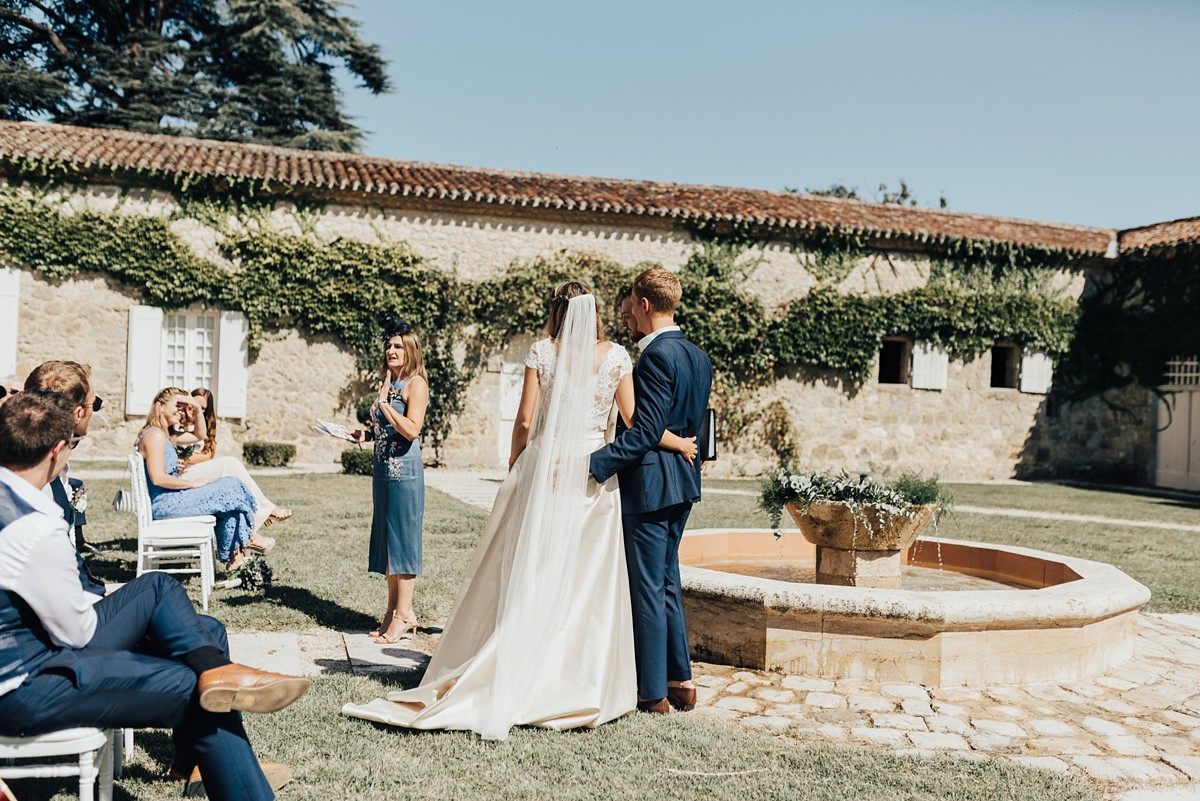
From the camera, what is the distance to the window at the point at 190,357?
15719 mm

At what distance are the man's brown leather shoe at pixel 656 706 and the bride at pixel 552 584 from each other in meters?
0.12

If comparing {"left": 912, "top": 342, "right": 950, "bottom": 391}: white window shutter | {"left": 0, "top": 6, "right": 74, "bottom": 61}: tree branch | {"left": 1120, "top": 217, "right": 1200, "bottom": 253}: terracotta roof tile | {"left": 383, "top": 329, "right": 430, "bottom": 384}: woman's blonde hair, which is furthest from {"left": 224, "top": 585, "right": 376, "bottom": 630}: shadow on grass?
{"left": 0, "top": 6, "right": 74, "bottom": 61}: tree branch

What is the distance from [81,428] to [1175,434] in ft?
66.7

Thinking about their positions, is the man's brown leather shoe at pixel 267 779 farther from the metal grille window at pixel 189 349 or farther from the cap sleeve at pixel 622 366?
the metal grille window at pixel 189 349

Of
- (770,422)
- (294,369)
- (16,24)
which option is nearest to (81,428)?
(294,369)

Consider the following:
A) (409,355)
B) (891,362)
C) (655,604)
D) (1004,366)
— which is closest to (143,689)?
(655,604)

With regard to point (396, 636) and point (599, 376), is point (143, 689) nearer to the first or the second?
point (599, 376)

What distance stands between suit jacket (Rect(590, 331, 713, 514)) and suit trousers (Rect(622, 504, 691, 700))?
0.09m

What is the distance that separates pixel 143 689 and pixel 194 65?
26522 millimetres

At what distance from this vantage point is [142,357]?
51.5 feet

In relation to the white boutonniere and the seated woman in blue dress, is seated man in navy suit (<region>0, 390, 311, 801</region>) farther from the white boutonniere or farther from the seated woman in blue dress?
the white boutonniere

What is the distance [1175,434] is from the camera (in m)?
19.5

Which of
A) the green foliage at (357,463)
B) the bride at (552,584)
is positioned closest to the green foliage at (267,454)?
the green foliage at (357,463)

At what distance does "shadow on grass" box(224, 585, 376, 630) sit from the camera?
5.68m
